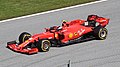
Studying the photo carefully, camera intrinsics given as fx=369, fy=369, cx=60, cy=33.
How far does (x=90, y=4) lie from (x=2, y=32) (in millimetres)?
6069

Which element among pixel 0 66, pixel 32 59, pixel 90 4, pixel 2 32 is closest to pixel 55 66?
pixel 32 59

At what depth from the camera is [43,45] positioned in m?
13.5

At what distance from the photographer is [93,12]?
747 inches

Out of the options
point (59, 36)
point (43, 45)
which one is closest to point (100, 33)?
point (59, 36)

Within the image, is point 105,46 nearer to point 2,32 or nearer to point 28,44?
point 28,44

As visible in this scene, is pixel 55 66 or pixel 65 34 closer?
pixel 55 66

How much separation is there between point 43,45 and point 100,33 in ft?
8.03

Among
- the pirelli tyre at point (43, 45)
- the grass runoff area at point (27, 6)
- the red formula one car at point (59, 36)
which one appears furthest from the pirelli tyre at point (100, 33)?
the grass runoff area at point (27, 6)

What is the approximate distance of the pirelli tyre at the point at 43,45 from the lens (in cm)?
1345

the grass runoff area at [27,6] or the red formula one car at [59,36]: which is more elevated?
the grass runoff area at [27,6]

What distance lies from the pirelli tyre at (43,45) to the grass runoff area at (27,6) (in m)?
5.66

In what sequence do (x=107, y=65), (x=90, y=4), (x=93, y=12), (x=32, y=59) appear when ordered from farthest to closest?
(x=90, y=4), (x=93, y=12), (x=32, y=59), (x=107, y=65)

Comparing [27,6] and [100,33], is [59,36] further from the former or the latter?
[27,6]

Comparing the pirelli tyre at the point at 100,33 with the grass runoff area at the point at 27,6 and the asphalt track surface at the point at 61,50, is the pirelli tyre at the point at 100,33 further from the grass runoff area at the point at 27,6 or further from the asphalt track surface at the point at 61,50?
the grass runoff area at the point at 27,6
